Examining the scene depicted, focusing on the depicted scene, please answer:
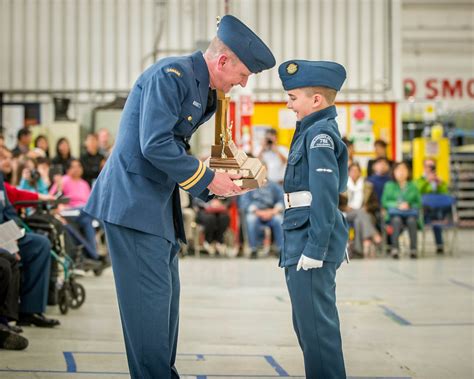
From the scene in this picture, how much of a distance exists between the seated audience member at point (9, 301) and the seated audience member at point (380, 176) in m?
8.50

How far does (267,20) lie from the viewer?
1873 centimetres

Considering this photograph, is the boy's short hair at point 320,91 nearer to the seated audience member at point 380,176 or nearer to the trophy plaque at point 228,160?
the trophy plaque at point 228,160

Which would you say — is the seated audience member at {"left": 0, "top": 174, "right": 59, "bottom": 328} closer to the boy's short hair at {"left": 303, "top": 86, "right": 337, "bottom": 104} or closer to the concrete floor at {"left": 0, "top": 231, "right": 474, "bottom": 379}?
the concrete floor at {"left": 0, "top": 231, "right": 474, "bottom": 379}

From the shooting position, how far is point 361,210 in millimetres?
13492

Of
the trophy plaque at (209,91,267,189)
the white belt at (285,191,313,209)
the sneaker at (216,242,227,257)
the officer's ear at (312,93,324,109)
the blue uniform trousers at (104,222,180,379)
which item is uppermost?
the officer's ear at (312,93,324,109)

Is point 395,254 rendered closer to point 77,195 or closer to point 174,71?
point 77,195

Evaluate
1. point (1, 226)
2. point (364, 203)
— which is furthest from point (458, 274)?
point (1, 226)

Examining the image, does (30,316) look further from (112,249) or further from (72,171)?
(72,171)

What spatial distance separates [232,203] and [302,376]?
899cm

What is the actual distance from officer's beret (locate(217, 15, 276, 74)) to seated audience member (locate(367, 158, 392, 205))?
402 inches

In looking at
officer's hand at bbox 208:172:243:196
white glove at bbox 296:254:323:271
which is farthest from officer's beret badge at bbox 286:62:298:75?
white glove at bbox 296:254:323:271

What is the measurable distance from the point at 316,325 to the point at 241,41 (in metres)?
1.15

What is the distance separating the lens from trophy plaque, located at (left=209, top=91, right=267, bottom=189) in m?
3.98

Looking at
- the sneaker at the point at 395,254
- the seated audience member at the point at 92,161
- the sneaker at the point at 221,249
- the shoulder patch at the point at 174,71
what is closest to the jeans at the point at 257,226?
the sneaker at the point at 221,249
